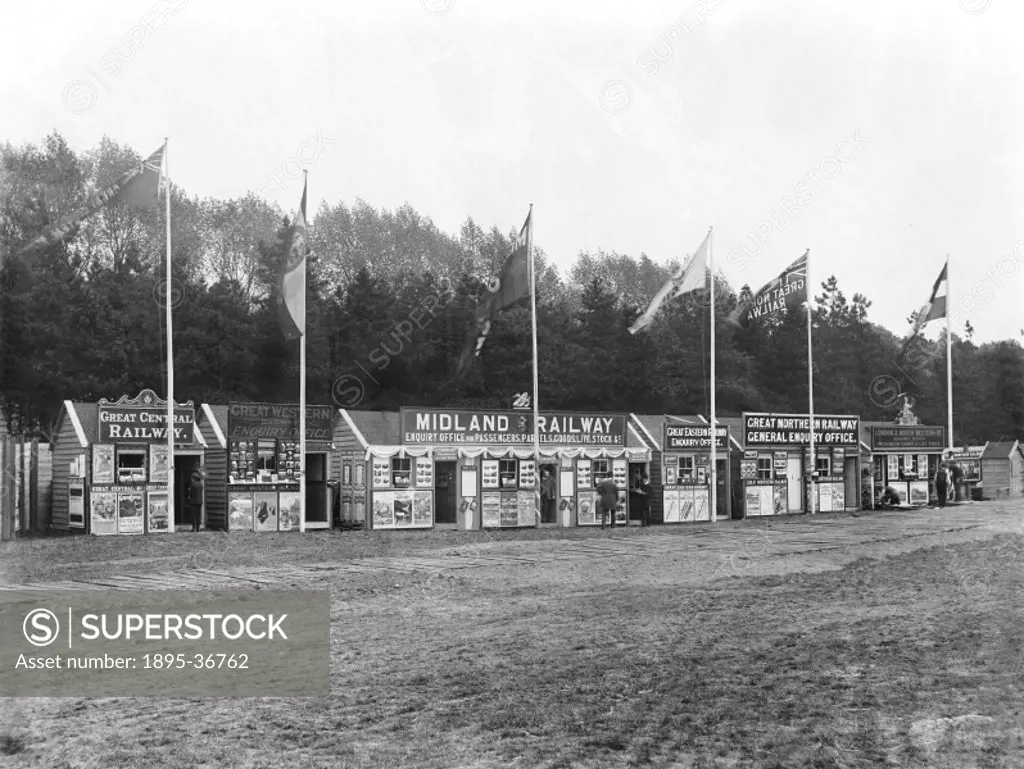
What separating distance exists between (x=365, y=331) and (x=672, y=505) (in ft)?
72.5

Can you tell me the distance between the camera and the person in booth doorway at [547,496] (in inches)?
1229

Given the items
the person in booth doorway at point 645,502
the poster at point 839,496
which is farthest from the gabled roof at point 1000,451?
the person in booth doorway at point 645,502

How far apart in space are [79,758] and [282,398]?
1748 inches

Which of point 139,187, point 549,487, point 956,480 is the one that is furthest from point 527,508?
point 956,480

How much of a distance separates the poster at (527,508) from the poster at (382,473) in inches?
152

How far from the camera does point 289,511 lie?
2758 cm

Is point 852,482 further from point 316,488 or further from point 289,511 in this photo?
point 289,511

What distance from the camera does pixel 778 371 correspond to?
68312mm

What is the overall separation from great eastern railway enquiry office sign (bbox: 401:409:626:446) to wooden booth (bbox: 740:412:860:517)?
5.40m

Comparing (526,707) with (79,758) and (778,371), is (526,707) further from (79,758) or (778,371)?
(778,371)

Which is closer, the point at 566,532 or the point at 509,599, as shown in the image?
the point at 509,599

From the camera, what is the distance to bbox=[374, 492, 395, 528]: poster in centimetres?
2819

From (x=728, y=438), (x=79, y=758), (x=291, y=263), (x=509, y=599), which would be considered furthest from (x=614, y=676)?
(x=728, y=438)

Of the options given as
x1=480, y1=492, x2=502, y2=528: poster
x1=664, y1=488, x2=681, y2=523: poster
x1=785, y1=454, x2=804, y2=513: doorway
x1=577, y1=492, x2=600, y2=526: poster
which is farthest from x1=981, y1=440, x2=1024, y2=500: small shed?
x1=480, y1=492, x2=502, y2=528: poster
